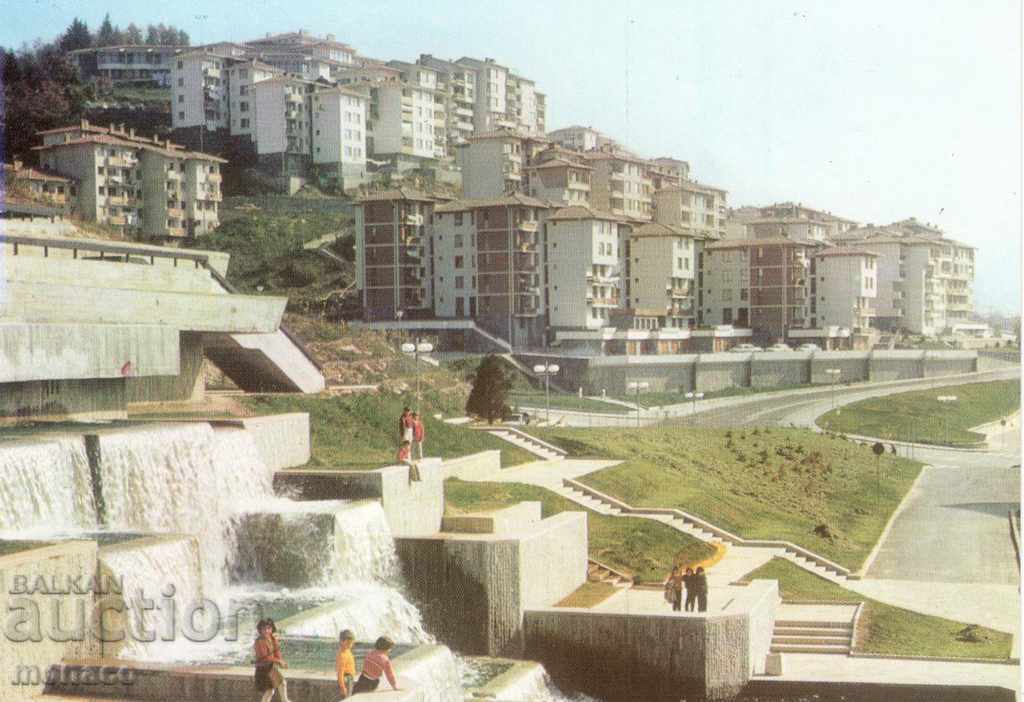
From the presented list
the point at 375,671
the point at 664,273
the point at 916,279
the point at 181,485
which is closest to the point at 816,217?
the point at 916,279

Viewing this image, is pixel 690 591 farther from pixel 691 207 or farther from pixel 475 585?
pixel 691 207

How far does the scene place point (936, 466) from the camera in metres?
38.9

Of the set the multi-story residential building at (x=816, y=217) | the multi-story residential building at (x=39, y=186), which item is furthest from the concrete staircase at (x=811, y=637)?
the multi-story residential building at (x=816, y=217)

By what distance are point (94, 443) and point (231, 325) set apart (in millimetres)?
Answer: 8659

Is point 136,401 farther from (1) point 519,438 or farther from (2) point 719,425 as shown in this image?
(2) point 719,425

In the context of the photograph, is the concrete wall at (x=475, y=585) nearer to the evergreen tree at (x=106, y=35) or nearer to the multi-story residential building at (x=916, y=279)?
the multi-story residential building at (x=916, y=279)

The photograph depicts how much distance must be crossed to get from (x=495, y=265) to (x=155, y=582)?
39.0m

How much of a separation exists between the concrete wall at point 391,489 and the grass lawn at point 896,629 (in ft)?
19.3

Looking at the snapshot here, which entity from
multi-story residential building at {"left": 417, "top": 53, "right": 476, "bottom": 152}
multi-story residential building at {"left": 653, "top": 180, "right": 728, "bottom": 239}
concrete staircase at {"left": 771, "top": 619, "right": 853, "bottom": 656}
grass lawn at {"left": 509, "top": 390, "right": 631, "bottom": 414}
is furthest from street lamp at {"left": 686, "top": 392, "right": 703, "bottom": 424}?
multi-story residential building at {"left": 417, "top": 53, "right": 476, "bottom": 152}

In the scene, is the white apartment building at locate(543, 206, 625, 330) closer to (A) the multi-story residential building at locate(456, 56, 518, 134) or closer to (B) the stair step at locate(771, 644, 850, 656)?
(A) the multi-story residential building at locate(456, 56, 518, 134)

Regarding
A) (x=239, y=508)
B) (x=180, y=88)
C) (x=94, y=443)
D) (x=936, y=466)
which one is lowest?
(x=936, y=466)

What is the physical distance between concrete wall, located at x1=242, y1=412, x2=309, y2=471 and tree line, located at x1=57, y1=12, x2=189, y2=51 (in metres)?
43.3

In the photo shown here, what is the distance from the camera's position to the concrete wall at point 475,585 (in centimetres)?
1694

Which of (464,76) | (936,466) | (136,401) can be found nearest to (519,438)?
(136,401)
